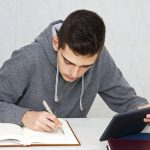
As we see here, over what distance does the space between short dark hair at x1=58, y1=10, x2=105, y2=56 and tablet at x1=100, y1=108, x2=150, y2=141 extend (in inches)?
10.1

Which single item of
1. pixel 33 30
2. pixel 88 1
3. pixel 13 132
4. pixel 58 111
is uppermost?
pixel 88 1

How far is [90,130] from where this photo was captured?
4.22 ft

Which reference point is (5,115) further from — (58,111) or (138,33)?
(138,33)

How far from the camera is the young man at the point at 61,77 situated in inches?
46.3

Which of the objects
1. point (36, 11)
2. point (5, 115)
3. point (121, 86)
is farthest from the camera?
point (36, 11)

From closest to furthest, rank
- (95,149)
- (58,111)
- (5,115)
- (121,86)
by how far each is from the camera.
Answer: (95,149)
(5,115)
(58,111)
(121,86)

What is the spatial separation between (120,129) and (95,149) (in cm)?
12

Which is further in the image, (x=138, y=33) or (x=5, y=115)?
(x=138, y=33)

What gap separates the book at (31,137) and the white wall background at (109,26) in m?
0.94

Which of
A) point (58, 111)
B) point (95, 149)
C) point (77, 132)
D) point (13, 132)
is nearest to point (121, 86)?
point (58, 111)

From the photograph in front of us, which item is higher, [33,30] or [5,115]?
[33,30]

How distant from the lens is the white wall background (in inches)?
78.9

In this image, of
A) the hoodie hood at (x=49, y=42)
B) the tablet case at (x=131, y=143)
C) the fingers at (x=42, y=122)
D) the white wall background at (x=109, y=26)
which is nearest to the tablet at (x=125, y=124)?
the tablet case at (x=131, y=143)

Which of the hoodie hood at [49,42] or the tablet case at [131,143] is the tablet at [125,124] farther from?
the hoodie hood at [49,42]
